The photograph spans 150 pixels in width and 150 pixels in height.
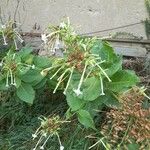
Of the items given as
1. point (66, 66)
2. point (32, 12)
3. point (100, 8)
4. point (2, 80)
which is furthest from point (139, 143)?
point (32, 12)

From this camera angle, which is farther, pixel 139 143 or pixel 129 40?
pixel 129 40

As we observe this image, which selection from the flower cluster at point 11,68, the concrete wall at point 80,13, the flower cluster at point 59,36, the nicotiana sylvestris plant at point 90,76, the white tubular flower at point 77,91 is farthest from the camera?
the concrete wall at point 80,13

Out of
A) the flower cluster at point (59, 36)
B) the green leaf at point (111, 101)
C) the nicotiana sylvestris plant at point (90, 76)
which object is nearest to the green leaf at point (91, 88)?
the nicotiana sylvestris plant at point (90, 76)

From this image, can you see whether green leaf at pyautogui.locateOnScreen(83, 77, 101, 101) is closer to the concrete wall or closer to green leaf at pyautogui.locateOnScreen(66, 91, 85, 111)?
green leaf at pyautogui.locateOnScreen(66, 91, 85, 111)

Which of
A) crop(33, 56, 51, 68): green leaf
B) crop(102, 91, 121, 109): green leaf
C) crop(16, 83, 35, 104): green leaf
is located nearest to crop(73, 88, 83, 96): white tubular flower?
crop(102, 91, 121, 109): green leaf

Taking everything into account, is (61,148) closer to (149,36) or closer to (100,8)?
(149,36)

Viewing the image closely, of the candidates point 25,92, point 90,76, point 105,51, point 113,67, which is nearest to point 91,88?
point 90,76

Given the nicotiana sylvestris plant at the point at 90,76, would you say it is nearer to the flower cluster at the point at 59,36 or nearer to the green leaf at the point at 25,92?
the flower cluster at the point at 59,36

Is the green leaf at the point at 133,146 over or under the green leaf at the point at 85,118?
under
